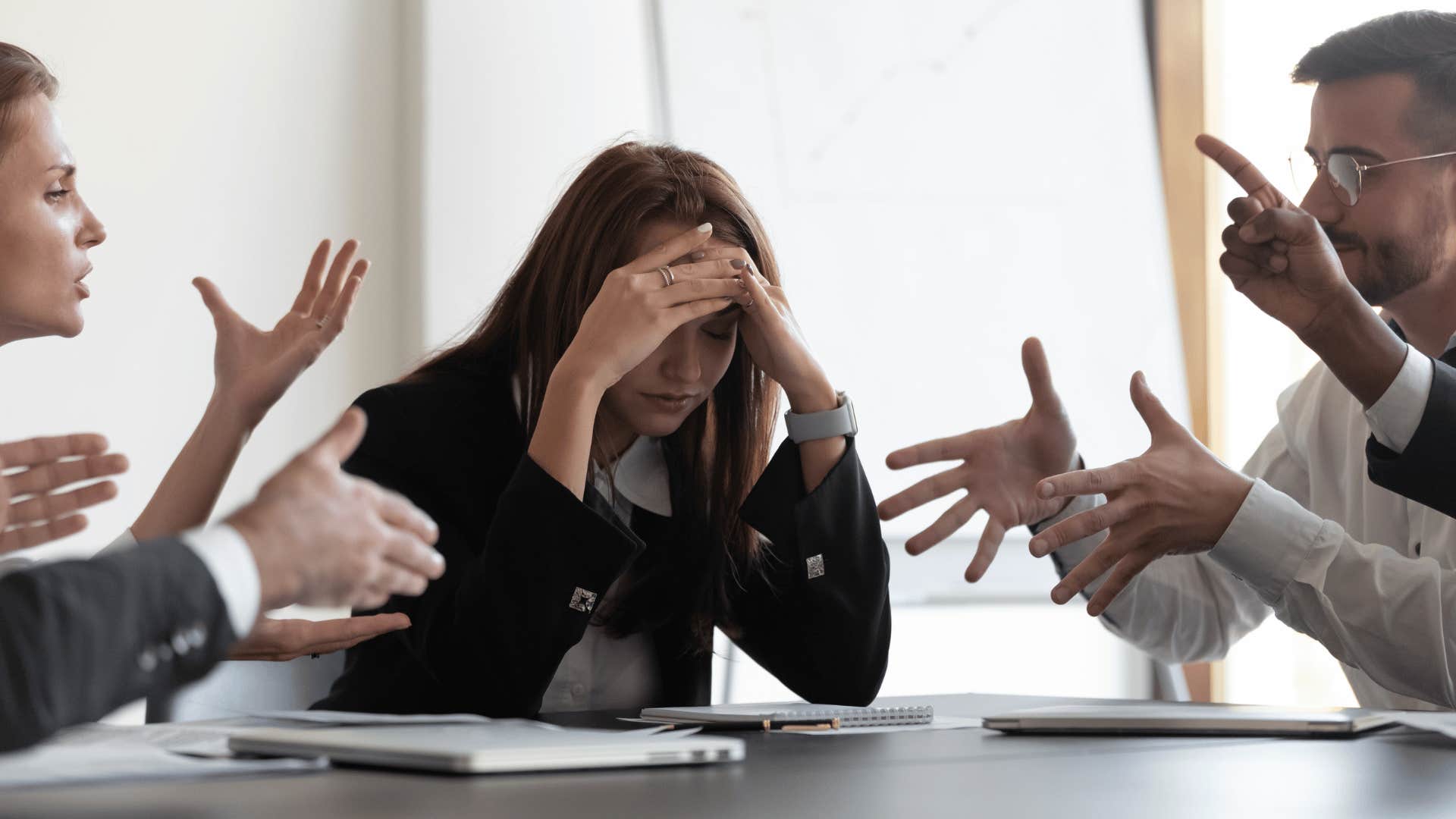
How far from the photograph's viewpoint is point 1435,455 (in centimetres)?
135

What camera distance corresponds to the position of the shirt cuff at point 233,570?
70cm

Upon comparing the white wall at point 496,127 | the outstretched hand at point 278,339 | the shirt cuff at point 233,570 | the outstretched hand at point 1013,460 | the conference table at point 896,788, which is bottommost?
the conference table at point 896,788

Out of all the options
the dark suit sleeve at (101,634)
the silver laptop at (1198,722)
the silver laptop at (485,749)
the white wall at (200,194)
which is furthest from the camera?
the white wall at (200,194)

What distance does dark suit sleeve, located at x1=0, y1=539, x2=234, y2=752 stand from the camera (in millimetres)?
665

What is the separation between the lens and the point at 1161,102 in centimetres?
318

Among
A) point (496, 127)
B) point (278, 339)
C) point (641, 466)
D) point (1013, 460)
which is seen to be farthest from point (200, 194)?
point (1013, 460)

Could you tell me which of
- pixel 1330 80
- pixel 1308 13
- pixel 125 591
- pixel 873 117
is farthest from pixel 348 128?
pixel 125 591

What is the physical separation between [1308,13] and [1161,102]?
0.37 meters

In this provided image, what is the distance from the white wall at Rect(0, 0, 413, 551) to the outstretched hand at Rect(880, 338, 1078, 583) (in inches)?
60.5

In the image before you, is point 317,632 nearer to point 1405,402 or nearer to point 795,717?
point 795,717

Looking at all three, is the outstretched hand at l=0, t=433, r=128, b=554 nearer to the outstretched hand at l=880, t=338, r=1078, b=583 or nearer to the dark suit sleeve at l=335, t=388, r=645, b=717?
the dark suit sleeve at l=335, t=388, r=645, b=717

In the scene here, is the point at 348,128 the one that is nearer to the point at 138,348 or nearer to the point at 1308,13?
the point at 138,348

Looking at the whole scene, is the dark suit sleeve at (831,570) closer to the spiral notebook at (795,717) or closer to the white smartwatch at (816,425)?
the white smartwatch at (816,425)

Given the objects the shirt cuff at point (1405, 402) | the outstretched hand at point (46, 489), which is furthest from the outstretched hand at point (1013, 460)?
the outstretched hand at point (46, 489)
